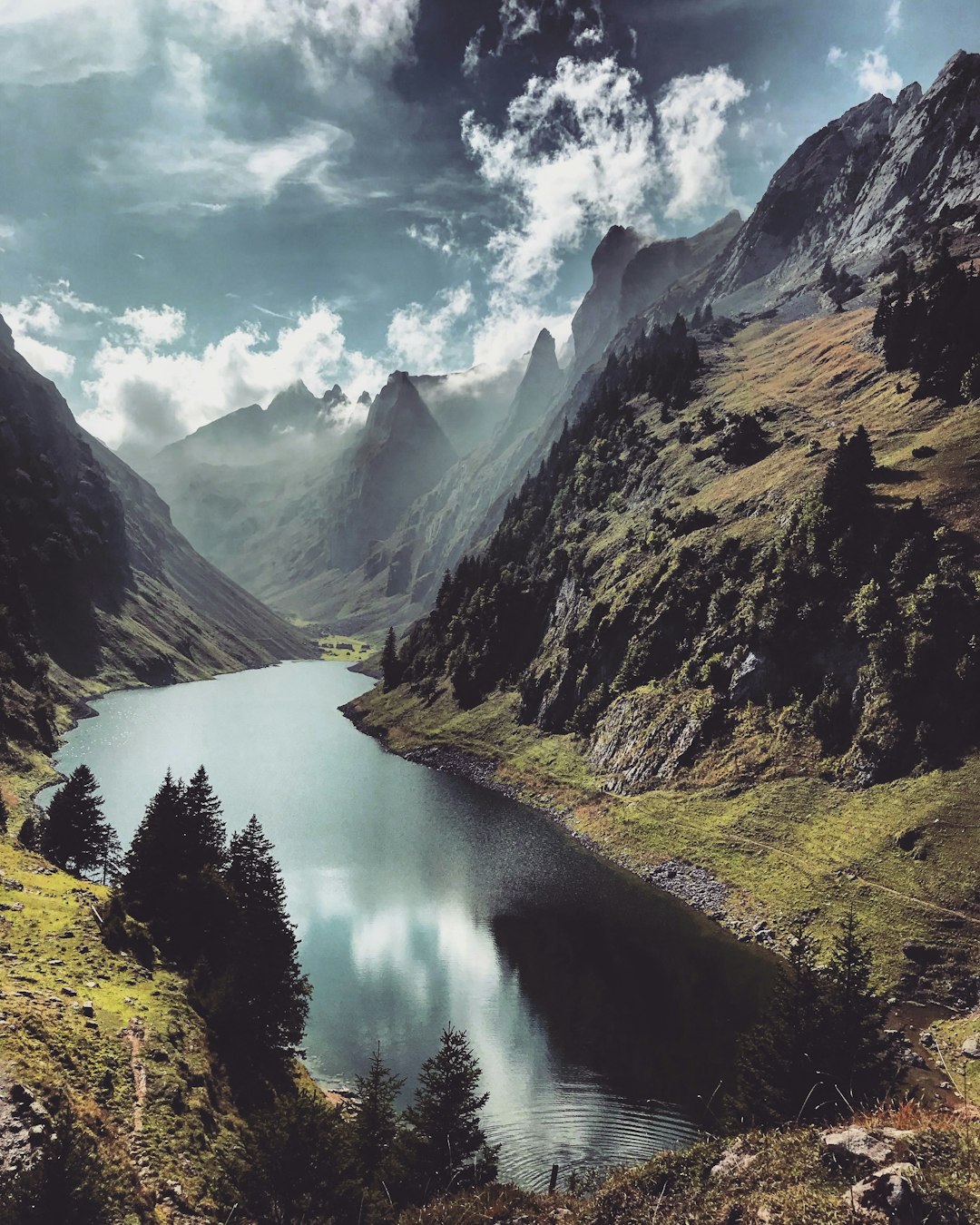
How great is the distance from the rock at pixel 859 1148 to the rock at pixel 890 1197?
1.39 feet

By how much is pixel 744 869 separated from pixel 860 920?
12.8 m

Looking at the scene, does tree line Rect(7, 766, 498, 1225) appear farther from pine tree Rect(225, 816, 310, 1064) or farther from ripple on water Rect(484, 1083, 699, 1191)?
ripple on water Rect(484, 1083, 699, 1191)

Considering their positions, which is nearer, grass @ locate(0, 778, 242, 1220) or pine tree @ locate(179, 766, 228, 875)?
grass @ locate(0, 778, 242, 1220)

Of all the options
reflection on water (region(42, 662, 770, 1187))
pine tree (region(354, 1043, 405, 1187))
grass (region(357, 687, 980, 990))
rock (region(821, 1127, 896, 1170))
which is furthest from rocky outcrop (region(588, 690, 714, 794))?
rock (region(821, 1127, 896, 1170))

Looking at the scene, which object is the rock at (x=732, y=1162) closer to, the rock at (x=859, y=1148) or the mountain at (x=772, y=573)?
the rock at (x=859, y=1148)

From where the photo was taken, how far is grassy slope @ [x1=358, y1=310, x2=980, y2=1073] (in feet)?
174

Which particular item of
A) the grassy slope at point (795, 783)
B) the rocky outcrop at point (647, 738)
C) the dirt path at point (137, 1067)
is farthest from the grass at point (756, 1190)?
the rocky outcrop at point (647, 738)

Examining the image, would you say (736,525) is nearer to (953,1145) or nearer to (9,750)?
(953,1145)

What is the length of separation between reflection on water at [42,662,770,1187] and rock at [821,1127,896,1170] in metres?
25.3

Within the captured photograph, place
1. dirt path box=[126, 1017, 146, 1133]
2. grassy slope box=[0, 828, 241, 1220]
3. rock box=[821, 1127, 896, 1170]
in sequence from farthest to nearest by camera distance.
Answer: dirt path box=[126, 1017, 146, 1133] < grassy slope box=[0, 828, 241, 1220] < rock box=[821, 1127, 896, 1170]

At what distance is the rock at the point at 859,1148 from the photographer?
11.3m

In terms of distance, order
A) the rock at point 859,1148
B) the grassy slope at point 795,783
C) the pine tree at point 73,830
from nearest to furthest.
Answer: the rock at point 859,1148
the grassy slope at point 795,783
the pine tree at point 73,830

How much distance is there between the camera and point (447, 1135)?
1011 inches

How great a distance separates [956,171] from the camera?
7515 inches
